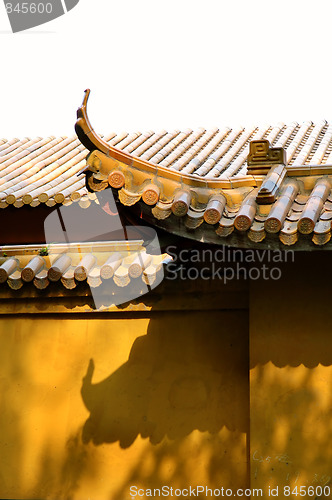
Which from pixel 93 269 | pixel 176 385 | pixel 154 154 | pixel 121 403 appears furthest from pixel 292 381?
pixel 154 154

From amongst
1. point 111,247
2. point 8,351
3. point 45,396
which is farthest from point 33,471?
point 111,247

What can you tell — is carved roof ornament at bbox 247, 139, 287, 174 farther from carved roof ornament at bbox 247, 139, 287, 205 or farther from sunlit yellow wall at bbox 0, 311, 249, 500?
sunlit yellow wall at bbox 0, 311, 249, 500

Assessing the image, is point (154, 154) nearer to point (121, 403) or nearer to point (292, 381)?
point (121, 403)

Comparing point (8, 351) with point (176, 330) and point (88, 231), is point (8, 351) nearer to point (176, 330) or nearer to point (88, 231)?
point (176, 330)

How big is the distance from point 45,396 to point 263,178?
3042 mm

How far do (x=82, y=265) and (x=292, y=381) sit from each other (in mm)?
2254

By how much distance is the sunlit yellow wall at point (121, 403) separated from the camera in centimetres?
612

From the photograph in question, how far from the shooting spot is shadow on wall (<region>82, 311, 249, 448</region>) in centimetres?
617

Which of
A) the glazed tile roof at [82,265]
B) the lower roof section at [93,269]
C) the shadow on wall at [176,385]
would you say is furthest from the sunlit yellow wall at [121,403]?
the glazed tile roof at [82,265]

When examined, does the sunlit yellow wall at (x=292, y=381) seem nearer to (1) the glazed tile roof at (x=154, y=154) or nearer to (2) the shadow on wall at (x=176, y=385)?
(2) the shadow on wall at (x=176, y=385)

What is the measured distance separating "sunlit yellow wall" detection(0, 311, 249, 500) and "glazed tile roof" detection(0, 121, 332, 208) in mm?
2946

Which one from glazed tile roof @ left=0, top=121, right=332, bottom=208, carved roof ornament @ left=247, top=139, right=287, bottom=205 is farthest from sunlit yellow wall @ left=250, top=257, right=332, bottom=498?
glazed tile roof @ left=0, top=121, right=332, bottom=208

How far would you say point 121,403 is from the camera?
6359 millimetres

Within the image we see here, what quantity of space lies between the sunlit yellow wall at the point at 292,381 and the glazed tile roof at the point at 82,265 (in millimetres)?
1145
